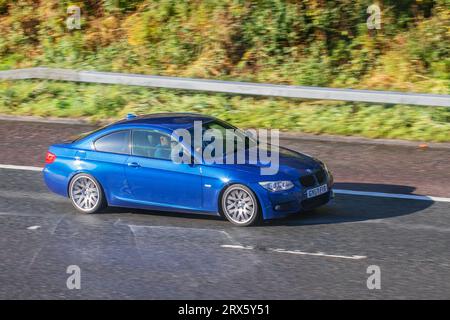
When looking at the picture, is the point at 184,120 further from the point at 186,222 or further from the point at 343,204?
the point at 343,204

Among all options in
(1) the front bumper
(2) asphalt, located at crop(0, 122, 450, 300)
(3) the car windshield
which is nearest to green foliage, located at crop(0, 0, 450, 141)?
(2) asphalt, located at crop(0, 122, 450, 300)

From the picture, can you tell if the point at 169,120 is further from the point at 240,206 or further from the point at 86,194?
the point at 240,206

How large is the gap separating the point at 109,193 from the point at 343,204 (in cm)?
348

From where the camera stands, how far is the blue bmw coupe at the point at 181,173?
11.6 metres

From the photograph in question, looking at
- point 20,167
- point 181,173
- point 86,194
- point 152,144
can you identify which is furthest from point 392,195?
point 20,167

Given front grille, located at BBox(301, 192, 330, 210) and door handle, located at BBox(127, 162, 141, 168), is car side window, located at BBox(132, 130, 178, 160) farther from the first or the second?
front grille, located at BBox(301, 192, 330, 210)

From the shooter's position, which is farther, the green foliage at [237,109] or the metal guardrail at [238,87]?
the green foliage at [237,109]

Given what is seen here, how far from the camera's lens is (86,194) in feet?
41.8

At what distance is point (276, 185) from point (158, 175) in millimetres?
1744

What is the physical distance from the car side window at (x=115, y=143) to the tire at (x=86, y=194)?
1.59 feet

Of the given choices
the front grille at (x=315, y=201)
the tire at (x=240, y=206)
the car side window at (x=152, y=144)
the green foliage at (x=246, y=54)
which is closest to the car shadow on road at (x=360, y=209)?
the front grille at (x=315, y=201)

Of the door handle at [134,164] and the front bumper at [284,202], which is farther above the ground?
the door handle at [134,164]

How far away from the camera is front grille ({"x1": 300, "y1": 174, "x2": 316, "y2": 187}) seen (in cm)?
1166

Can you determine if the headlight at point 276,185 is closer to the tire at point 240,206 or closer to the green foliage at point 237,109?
the tire at point 240,206
